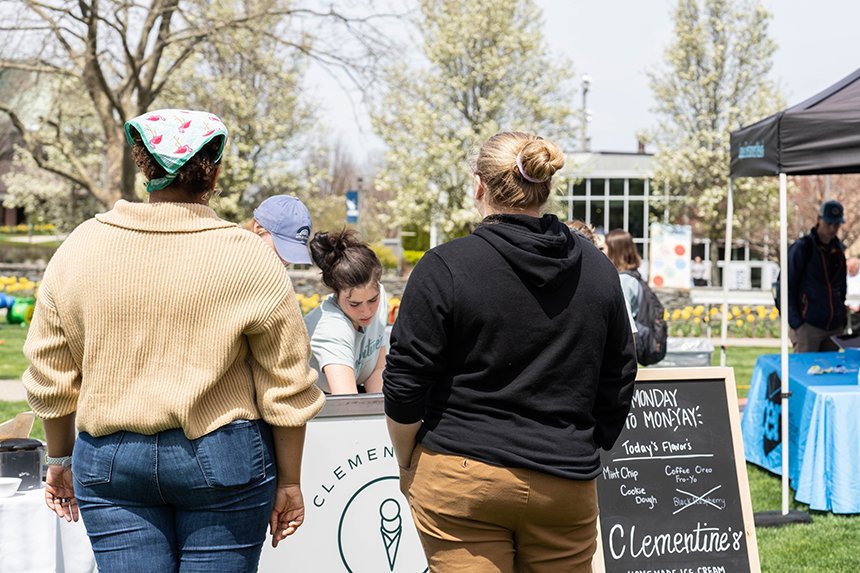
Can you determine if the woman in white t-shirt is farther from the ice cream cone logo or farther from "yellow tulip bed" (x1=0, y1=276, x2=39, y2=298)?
"yellow tulip bed" (x1=0, y1=276, x2=39, y2=298)

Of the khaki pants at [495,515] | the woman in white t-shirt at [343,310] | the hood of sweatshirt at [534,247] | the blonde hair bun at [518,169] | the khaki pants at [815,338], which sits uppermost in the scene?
the blonde hair bun at [518,169]

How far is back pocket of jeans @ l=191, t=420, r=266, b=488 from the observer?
2262 mm

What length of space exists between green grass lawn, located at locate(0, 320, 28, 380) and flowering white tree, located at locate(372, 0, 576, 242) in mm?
15997

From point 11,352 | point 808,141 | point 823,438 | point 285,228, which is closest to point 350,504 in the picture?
point 285,228

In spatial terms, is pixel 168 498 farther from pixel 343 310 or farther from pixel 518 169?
pixel 343 310

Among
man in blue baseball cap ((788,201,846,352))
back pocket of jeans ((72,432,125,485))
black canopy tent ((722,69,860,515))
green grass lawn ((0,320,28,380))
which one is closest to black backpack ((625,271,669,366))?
black canopy tent ((722,69,860,515))

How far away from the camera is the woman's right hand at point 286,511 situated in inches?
97.3

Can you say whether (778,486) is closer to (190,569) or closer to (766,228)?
(190,569)

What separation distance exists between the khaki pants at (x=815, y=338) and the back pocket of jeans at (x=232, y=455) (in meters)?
7.44

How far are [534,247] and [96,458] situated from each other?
1.15m

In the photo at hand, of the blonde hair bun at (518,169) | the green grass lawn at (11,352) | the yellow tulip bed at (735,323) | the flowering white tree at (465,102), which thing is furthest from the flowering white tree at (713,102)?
the blonde hair bun at (518,169)

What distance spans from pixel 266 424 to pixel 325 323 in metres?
1.42

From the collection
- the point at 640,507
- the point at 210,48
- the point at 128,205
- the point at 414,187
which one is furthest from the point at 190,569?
the point at 414,187

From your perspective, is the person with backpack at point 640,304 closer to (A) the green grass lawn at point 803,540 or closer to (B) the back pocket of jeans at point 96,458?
(A) the green grass lawn at point 803,540
